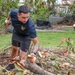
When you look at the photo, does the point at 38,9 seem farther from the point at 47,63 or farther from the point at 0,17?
the point at 47,63

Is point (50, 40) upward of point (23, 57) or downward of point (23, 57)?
downward

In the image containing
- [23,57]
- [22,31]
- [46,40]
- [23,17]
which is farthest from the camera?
[46,40]

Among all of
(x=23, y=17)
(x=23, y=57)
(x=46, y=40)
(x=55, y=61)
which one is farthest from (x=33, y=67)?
(x=46, y=40)

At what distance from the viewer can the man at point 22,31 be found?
18.6ft

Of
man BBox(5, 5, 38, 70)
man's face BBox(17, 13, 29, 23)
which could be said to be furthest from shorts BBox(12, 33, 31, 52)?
man's face BBox(17, 13, 29, 23)

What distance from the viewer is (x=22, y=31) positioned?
6246 millimetres

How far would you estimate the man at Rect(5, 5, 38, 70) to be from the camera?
18.6 ft

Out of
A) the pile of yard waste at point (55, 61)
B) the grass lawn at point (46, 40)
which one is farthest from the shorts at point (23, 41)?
the grass lawn at point (46, 40)

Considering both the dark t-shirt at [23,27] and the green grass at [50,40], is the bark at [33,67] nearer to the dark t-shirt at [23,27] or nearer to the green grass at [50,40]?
the dark t-shirt at [23,27]

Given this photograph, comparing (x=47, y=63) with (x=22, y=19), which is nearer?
(x=22, y=19)

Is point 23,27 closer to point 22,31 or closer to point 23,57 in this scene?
point 22,31

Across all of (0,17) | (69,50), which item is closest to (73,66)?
(69,50)

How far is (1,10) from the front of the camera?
16.3m

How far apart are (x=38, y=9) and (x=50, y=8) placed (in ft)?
6.16
